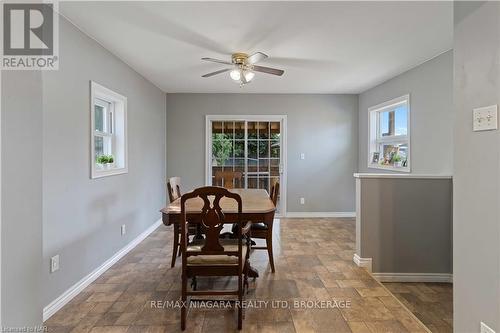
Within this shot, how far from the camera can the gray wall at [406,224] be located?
10.3 feet

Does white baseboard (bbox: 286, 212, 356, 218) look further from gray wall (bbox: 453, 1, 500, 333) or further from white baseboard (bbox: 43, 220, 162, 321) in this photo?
gray wall (bbox: 453, 1, 500, 333)

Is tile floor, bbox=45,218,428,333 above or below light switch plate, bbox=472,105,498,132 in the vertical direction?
below

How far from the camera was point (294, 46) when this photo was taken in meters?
3.23

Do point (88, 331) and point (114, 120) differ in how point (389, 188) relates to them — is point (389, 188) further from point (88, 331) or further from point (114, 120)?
point (114, 120)

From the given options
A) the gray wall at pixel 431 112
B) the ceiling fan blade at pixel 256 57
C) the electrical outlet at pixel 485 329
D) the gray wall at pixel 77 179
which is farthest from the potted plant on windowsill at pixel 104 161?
the gray wall at pixel 431 112

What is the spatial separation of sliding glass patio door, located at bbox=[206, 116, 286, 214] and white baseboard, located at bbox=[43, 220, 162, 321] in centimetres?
235

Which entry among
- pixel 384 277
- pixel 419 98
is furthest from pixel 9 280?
pixel 419 98

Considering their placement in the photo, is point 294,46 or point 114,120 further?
point 114,120

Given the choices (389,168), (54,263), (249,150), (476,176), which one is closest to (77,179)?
(54,263)

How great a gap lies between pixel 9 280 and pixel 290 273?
2.36 meters

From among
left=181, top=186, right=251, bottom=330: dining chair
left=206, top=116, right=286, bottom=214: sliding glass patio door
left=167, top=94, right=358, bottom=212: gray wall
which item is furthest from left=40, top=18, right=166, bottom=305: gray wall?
left=206, top=116, right=286, bottom=214: sliding glass patio door

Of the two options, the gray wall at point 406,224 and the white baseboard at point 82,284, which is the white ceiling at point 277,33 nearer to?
the gray wall at point 406,224

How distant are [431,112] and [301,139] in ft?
8.24

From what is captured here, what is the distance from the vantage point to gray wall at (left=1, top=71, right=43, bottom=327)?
4.13ft
